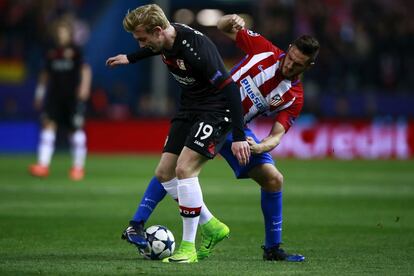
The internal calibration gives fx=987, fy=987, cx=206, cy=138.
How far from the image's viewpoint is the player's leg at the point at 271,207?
25.2 feet

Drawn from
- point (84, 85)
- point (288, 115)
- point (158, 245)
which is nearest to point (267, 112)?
point (288, 115)

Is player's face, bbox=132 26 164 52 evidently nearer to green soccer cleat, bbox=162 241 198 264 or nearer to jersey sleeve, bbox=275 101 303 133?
jersey sleeve, bbox=275 101 303 133

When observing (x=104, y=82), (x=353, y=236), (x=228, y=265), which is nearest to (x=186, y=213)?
(x=228, y=265)

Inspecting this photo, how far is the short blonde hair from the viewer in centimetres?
705

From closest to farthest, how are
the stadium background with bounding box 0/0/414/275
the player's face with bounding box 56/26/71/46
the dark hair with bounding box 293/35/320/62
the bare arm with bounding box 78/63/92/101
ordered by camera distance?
1. the dark hair with bounding box 293/35/320/62
2. the stadium background with bounding box 0/0/414/275
3. the player's face with bounding box 56/26/71/46
4. the bare arm with bounding box 78/63/92/101

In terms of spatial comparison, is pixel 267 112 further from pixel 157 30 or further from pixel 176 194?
pixel 157 30

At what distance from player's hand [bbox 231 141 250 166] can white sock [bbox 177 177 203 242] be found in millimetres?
425

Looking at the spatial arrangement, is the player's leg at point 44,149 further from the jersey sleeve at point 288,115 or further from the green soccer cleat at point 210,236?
the jersey sleeve at point 288,115

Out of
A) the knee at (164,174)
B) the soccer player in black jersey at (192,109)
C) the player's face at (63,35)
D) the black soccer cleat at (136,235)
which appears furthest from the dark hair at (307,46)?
the player's face at (63,35)

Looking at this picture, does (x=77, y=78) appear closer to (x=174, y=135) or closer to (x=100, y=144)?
(x=100, y=144)

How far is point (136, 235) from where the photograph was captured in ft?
25.5

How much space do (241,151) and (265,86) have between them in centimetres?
84

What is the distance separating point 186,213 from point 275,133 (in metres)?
0.94

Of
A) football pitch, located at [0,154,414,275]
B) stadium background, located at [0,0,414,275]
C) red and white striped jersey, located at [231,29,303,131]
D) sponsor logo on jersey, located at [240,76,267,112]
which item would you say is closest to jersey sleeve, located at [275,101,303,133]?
red and white striped jersey, located at [231,29,303,131]
